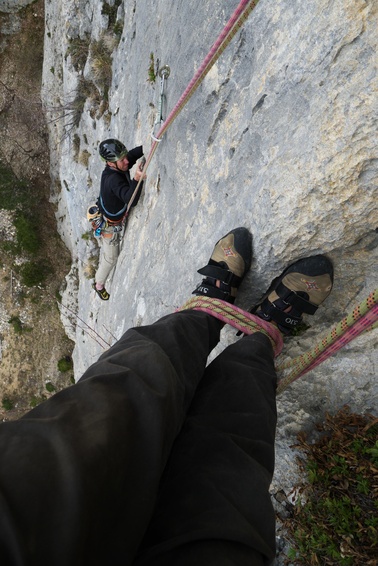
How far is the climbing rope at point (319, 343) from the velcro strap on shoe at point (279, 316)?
0.28 feet

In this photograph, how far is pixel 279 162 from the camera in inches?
88.0

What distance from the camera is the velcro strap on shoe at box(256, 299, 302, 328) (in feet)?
8.64

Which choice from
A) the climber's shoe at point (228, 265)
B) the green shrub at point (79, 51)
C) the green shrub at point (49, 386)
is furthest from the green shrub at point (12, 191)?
the climber's shoe at point (228, 265)

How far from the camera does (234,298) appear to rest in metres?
2.96

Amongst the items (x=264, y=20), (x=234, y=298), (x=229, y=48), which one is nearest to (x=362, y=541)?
(x=234, y=298)

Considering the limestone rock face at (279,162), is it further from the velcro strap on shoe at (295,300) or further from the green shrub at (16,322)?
the green shrub at (16,322)

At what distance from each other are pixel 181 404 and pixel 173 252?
7.28 feet

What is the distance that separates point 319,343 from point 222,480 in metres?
0.95

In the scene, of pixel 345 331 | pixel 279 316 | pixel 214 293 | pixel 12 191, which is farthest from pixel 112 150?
pixel 12 191

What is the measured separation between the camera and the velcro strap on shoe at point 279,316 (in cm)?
263

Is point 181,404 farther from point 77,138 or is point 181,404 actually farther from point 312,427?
point 77,138

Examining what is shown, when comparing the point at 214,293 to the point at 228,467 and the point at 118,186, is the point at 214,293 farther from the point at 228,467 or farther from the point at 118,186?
the point at 118,186

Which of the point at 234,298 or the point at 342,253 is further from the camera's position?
the point at 234,298

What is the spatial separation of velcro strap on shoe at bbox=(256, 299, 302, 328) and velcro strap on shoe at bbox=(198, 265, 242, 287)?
28 cm
